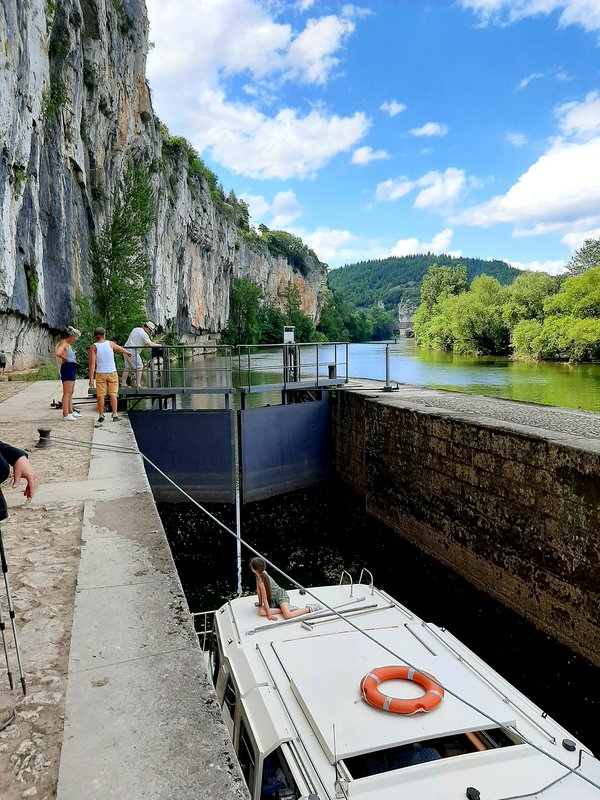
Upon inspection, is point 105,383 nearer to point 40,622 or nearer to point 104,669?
point 40,622

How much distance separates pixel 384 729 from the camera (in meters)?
3.48

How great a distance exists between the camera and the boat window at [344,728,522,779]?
3.44 metres

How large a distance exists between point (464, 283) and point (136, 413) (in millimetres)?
87205

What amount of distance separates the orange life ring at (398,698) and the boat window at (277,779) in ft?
2.12

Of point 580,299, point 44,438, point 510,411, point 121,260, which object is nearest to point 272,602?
point 44,438

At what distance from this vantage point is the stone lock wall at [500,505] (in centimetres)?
676

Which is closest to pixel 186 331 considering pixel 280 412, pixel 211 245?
pixel 211 245

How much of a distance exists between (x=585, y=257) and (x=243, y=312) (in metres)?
43.8

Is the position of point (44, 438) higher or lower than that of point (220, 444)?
higher

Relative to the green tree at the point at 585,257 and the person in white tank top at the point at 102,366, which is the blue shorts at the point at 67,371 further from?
the green tree at the point at 585,257

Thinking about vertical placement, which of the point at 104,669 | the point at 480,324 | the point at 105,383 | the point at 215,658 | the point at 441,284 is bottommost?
the point at 215,658

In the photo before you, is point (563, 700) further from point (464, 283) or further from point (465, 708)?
point (464, 283)

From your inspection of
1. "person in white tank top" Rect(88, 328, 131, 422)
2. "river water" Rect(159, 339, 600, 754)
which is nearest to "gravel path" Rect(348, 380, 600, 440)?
"river water" Rect(159, 339, 600, 754)

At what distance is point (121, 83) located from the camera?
30.1m
